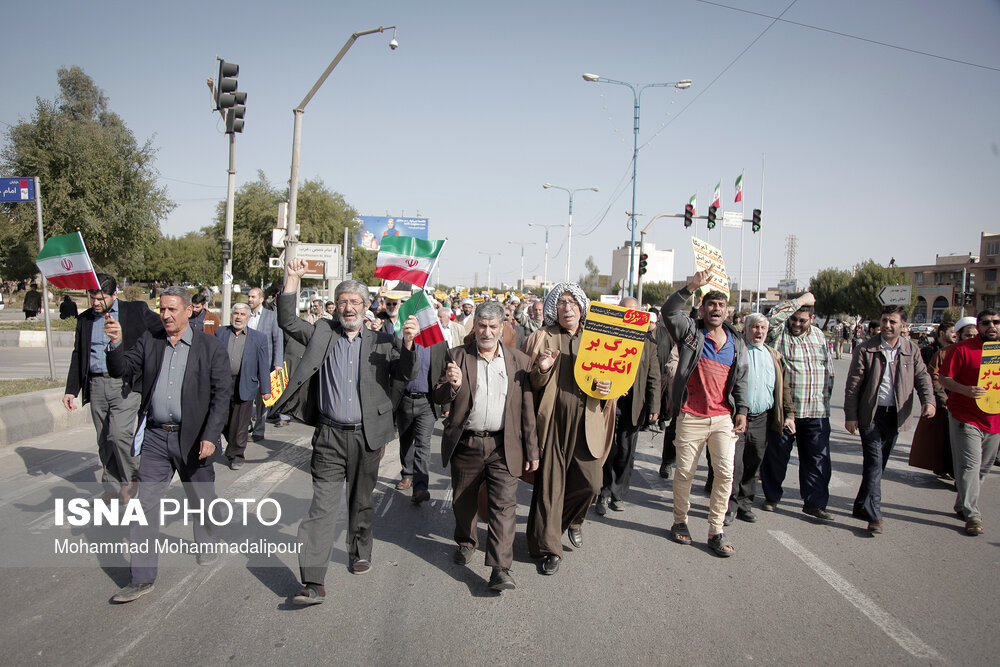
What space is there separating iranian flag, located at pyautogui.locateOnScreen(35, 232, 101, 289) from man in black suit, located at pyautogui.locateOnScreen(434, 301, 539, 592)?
11.3 ft

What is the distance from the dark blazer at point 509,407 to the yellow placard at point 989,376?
4389 millimetres

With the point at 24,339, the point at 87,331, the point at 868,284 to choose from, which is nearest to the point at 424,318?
the point at 87,331

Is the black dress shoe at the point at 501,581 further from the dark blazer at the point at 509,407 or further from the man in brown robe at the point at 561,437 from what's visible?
the dark blazer at the point at 509,407

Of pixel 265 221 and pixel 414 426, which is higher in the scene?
pixel 265 221

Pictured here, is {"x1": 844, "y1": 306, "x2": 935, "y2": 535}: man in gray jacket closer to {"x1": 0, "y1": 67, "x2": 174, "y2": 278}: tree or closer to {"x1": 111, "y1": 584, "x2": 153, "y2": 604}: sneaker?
{"x1": 111, "y1": 584, "x2": 153, "y2": 604}: sneaker

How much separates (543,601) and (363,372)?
6.32 ft

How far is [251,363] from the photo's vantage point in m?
7.53

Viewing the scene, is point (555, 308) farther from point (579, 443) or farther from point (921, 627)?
point (921, 627)

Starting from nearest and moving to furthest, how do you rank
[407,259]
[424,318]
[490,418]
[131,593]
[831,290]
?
[131,593] → [490,418] → [424,318] → [407,259] → [831,290]

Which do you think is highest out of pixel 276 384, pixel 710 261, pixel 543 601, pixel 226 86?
pixel 226 86

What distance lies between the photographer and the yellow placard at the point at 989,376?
→ 579cm

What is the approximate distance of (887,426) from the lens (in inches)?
231

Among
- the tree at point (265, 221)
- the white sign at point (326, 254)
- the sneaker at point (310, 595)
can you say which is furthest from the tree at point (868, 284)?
the sneaker at point (310, 595)

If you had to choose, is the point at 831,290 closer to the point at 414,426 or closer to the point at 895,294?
the point at 895,294
